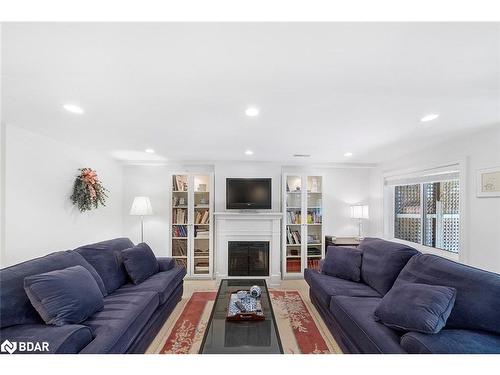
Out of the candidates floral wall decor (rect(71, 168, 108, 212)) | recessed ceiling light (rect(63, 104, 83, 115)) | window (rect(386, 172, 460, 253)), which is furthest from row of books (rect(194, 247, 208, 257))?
window (rect(386, 172, 460, 253))

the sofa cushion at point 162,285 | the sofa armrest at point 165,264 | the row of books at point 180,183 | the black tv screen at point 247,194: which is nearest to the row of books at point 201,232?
the black tv screen at point 247,194

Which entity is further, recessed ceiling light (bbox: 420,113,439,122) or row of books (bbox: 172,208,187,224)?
row of books (bbox: 172,208,187,224)

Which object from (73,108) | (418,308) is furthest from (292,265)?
(73,108)

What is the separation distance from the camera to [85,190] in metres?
3.38

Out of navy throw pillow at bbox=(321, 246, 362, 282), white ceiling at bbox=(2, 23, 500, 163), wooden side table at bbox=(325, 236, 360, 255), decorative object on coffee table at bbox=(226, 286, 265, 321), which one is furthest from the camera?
wooden side table at bbox=(325, 236, 360, 255)

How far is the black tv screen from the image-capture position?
4551mm

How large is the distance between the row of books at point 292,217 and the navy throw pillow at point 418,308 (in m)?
2.82

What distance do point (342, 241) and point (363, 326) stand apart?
9.18ft

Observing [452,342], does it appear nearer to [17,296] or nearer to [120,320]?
Result: [120,320]

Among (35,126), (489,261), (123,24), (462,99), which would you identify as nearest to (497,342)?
(489,261)

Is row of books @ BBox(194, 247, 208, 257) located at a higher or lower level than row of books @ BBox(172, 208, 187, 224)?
lower

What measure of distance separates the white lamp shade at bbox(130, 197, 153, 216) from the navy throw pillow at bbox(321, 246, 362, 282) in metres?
3.06

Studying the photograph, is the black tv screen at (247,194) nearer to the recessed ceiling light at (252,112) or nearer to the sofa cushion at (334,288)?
the sofa cushion at (334,288)

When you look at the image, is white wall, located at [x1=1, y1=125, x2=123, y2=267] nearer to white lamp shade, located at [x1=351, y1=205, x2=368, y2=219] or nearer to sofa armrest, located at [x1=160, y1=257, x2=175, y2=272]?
sofa armrest, located at [x1=160, y1=257, x2=175, y2=272]
